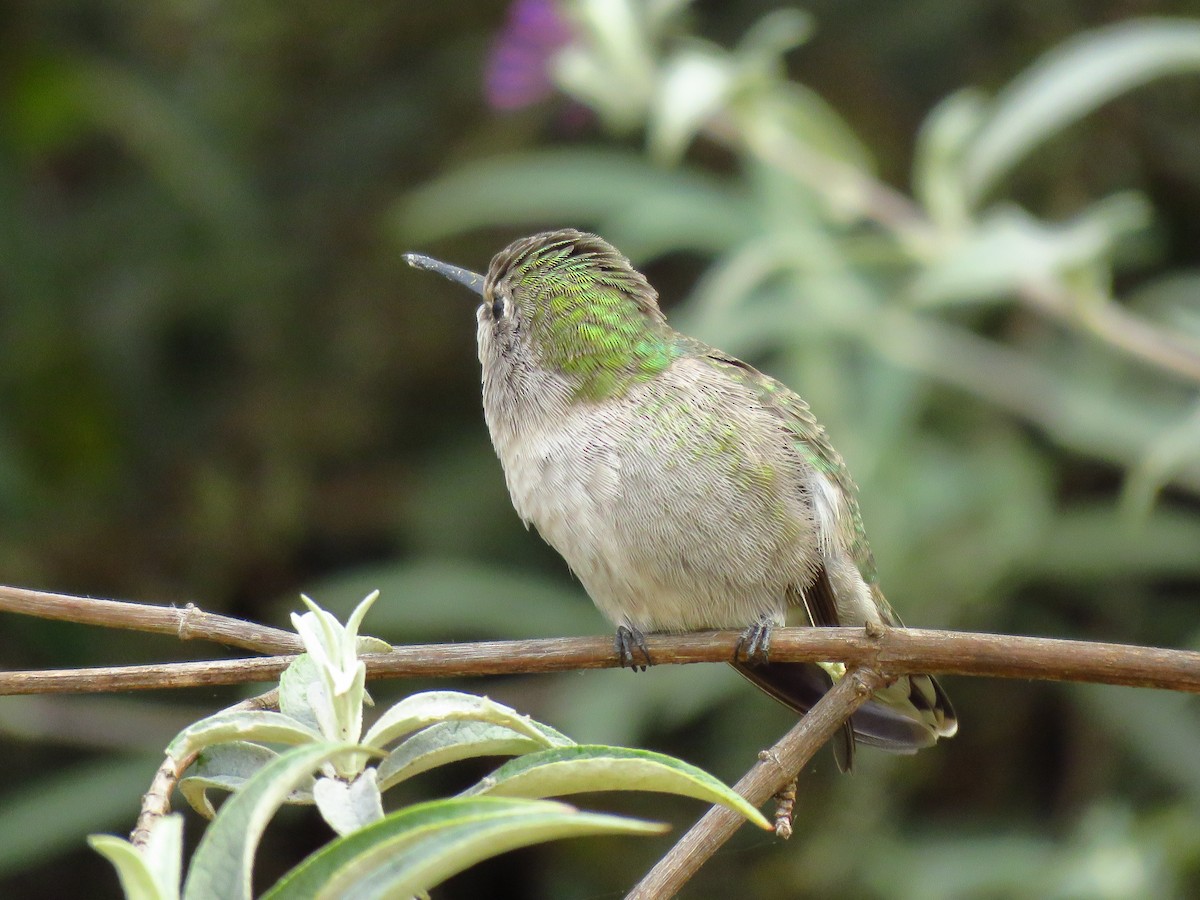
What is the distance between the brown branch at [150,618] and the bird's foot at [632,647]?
0.58 meters

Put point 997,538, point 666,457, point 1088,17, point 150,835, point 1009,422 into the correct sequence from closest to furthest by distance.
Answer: point 150,835
point 666,457
point 997,538
point 1009,422
point 1088,17

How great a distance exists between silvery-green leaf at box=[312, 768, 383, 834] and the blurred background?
2.57m

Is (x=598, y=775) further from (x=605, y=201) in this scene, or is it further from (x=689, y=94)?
(x=605, y=201)

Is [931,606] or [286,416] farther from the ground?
[286,416]

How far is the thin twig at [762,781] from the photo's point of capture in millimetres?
1689

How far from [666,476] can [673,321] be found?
265 cm

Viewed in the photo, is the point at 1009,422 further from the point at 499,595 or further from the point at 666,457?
the point at 666,457

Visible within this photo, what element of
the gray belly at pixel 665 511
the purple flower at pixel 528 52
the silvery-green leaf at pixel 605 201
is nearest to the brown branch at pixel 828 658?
the gray belly at pixel 665 511

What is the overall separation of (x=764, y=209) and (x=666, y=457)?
2236 millimetres

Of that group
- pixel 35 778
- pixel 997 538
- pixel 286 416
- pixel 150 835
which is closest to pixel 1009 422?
pixel 997 538

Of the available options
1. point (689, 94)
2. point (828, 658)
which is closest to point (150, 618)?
point (828, 658)

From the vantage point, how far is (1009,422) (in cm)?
559

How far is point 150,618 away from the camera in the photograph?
6.29ft

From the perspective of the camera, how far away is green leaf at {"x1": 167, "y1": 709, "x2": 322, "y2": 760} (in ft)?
5.18
